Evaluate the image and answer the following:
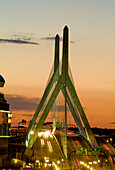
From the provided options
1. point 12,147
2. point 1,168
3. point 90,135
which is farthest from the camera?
point 90,135

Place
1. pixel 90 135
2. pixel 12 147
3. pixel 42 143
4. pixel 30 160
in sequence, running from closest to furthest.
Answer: pixel 30 160, pixel 12 147, pixel 90 135, pixel 42 143

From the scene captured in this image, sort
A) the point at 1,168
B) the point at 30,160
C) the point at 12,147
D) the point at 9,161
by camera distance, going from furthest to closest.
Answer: the point at 12,147 < the point at 30,160 < the point at 9,161 < the point at 1,168

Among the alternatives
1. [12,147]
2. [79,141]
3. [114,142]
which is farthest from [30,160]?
[114,142]

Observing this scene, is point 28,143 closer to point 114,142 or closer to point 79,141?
point 79,141

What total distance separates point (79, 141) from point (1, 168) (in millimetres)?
38114

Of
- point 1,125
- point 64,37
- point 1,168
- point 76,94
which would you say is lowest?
point 1,168

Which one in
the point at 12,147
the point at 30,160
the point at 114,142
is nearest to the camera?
the point at 30,160

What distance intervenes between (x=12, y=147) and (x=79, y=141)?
17.0m

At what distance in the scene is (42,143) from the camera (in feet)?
240

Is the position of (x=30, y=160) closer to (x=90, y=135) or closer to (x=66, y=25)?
(x=90, y=135)

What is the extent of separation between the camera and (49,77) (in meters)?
67.1

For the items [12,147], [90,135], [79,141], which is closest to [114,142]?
[79,141]

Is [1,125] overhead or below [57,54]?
below

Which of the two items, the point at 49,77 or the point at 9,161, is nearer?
the point at 9,161
